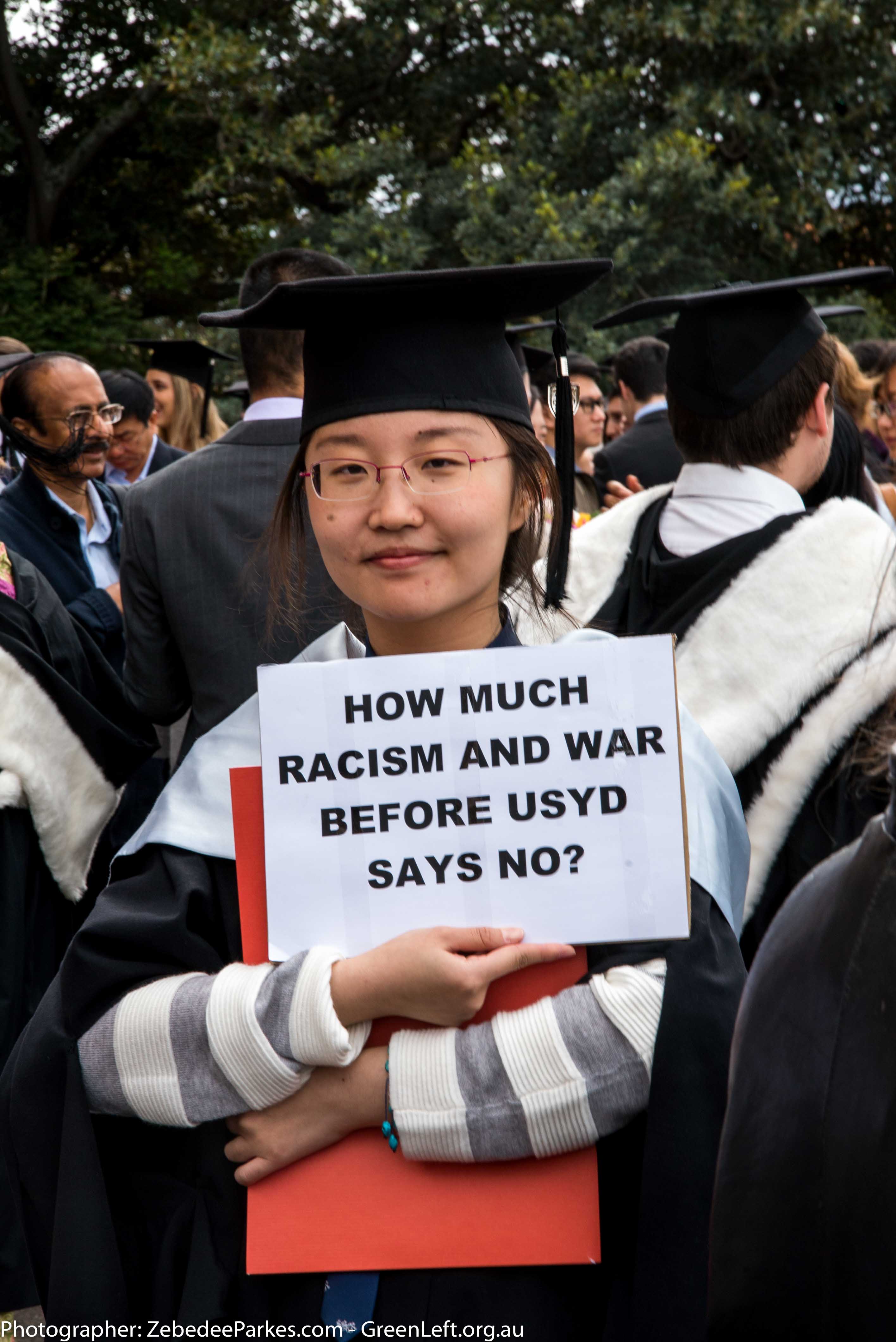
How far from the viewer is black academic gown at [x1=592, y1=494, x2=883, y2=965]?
258 centimetres

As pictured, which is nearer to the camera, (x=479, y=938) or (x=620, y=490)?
(x=479, y=938)

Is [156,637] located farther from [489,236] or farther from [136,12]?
[136,12]

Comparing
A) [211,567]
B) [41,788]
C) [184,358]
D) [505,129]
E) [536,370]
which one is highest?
[505,129]

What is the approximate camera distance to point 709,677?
2662 millimetres

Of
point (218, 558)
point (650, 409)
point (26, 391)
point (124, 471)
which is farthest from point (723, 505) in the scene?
point (124, 471)

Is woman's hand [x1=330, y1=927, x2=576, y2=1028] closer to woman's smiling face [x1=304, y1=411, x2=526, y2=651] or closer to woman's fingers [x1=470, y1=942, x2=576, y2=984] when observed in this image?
woman's fingers [x1=470, y1=942, x2=576, y2=984]

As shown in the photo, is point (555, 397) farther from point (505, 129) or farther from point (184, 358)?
point (505, 129)

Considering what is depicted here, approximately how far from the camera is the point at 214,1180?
5.31 feet

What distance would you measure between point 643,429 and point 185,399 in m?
2.46

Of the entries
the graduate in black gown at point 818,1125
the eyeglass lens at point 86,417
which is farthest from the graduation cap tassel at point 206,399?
the graduate in black gown at point 818,1125

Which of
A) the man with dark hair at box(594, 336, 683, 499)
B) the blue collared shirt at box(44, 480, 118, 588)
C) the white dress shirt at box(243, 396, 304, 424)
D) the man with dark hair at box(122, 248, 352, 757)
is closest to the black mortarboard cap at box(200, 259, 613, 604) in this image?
the man with dark hair at box(122, 248, 352, 757)

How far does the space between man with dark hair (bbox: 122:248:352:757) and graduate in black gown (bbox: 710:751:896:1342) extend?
2.42m

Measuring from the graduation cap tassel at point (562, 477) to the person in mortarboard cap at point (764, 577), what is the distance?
2.56 feet

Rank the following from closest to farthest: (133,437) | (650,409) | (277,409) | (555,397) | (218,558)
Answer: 1. (555,397)
2. (218,558)
3. (277,409)
4. (133,437)
5. (650,409)
